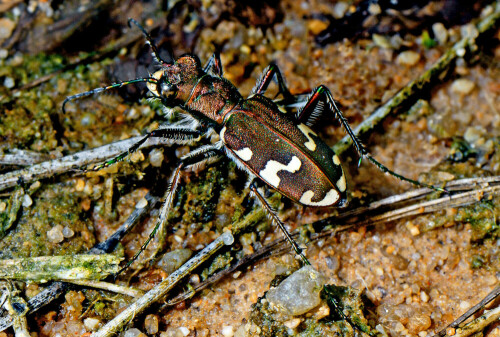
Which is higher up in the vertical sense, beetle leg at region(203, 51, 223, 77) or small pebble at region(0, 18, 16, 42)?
small pebble at region(0, 18, 16, 42)

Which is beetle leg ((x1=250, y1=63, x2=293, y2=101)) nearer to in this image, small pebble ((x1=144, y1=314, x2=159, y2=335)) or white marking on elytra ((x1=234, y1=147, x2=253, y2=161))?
white marking on elytra ((x1=234, y1=147, x2=253, y2=161))

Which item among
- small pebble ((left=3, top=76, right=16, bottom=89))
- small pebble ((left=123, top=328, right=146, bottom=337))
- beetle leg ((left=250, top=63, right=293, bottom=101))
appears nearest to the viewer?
small pebble ((left=123, top=328, right=146, bottom=337))

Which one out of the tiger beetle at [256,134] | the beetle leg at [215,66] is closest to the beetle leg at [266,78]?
the tiger beetle at [256,134]

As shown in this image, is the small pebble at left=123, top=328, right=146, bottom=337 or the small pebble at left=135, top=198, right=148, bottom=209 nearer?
the small pebble at left=123, top=328, right=146, bottom=337

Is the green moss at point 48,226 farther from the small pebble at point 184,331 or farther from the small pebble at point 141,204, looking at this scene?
the small pebble at point 184,331

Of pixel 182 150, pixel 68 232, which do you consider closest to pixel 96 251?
pixel 68 232

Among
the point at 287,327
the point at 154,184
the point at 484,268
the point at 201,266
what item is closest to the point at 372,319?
the point at 287,327

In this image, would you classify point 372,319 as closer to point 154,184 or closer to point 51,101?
point 154,184

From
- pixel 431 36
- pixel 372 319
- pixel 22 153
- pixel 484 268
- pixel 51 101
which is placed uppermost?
pixel 51 101

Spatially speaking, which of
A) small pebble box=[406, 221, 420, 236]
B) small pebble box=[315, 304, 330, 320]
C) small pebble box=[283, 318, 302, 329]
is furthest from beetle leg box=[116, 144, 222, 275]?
small pebble box=[406, 221, 420, 236]
